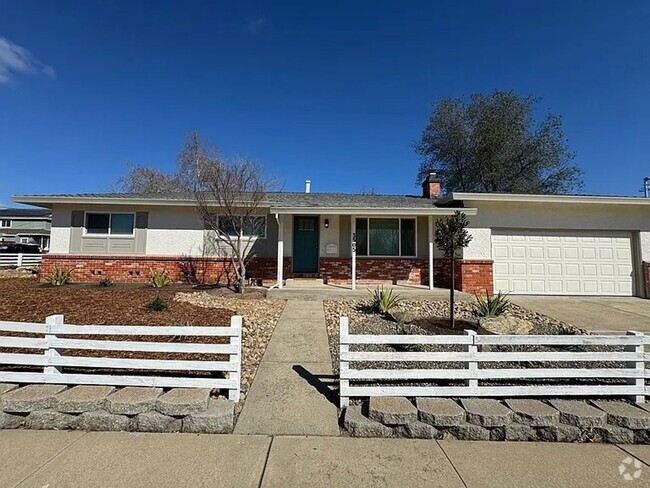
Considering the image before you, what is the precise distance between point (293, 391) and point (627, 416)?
3.20 m

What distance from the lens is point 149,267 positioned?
11.2 meters

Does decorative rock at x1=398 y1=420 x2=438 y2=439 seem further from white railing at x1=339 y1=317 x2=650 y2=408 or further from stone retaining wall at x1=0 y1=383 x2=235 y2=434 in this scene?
stone retaining wall at x1=0 y1=383 x2=235 y2=434

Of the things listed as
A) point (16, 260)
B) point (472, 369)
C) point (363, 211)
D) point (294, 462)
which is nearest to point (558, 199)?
point (363, 211)

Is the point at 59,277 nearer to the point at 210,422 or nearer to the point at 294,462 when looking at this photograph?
the point at 210,422

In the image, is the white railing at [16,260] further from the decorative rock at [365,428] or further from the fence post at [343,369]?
the decorative rock at [365,428]

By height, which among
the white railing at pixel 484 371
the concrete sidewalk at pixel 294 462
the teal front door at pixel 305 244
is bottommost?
the concrete sidewalk at pixel 294 462

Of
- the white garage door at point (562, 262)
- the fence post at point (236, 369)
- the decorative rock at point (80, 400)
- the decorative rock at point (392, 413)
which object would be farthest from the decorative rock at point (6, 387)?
the white garage door at point (562, 262)

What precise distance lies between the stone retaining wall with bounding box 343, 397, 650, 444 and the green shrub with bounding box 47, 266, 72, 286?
10.7 m

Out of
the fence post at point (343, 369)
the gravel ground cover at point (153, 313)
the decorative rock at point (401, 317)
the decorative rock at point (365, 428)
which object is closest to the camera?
the decorative rock at point (365, 428)

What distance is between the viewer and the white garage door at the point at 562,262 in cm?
1037

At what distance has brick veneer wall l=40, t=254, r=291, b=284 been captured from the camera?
1109cm

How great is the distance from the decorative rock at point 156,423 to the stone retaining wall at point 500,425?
1.55 metres

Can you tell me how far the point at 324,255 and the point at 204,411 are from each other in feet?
28.2

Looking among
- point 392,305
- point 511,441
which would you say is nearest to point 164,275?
point 392,305
